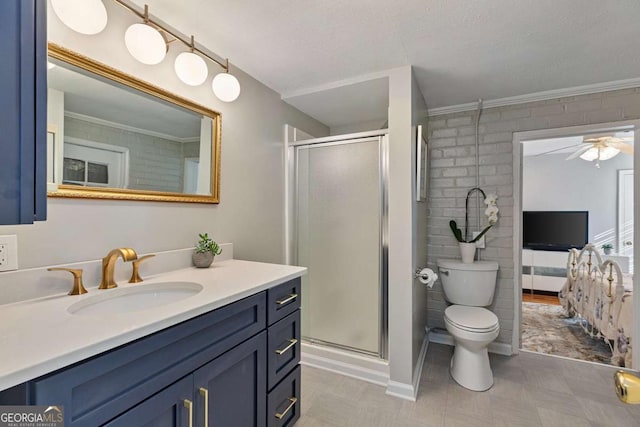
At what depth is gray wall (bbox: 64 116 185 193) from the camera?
3.92 feet

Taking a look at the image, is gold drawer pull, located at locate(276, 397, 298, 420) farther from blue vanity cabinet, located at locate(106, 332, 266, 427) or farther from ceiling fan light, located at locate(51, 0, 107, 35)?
ceiling fan light, located at locate(51, 0, 107, 35)

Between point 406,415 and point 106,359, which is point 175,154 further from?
point 406,415

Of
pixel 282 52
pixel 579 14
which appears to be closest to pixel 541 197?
pixel 579 14

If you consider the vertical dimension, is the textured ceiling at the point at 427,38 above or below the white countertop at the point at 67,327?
above

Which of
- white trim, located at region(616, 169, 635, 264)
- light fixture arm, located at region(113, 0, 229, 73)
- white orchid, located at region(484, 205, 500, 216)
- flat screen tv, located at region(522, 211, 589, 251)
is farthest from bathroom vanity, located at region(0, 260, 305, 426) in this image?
white trim, located at region(616, 169, 635, 264)

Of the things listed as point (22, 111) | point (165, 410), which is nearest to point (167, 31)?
point (22, 111)

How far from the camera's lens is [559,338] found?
114 inches

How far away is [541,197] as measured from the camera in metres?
4.89

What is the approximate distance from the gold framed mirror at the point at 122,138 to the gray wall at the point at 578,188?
4.75 metres

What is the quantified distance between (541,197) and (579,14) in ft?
14.2

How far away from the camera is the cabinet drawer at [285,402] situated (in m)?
1.35

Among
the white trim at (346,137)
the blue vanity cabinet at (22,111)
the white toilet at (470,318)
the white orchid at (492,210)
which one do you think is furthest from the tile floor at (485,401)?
the white trim at (346,137)

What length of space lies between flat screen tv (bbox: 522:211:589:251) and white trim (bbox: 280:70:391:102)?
4290mm

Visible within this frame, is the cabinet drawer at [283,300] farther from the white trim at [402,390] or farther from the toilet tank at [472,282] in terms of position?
the toilet tank at [472,282]
